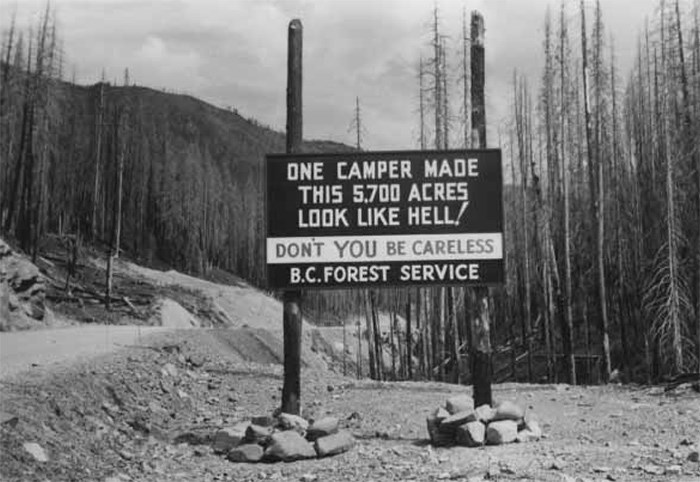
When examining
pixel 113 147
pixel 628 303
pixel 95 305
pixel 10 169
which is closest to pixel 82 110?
pixel 113 147

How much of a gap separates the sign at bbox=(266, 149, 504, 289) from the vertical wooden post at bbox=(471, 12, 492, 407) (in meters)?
0.54

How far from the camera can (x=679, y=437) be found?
26.1ft

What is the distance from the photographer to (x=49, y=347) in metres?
14.1

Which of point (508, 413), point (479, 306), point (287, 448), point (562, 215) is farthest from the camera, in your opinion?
point (562, 215)

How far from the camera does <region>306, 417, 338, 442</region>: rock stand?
819 cm

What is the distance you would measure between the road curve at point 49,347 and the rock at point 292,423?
3641mm

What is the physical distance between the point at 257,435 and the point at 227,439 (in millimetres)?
403

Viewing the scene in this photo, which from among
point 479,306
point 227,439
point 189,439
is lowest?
point 189,439

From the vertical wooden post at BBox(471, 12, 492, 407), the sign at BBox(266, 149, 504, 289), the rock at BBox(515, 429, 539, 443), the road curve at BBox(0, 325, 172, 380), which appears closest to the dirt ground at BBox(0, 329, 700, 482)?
the rock at BBox(515, 429, 539, 443)

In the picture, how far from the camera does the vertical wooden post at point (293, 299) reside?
920 cm

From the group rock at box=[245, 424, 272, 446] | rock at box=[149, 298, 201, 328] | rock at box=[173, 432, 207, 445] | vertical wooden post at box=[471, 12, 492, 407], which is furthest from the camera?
rock at box=[149, 298, 201, 328]

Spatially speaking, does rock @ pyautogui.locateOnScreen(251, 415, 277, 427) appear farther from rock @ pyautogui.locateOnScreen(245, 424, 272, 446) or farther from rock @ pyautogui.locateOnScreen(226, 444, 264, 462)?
rock @ pyautogui.locateOnScreen(226, 444, 264, 462)

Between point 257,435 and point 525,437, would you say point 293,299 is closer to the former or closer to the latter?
point 257,435

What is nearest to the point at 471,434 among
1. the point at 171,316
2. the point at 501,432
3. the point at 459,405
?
the point at 501,432
